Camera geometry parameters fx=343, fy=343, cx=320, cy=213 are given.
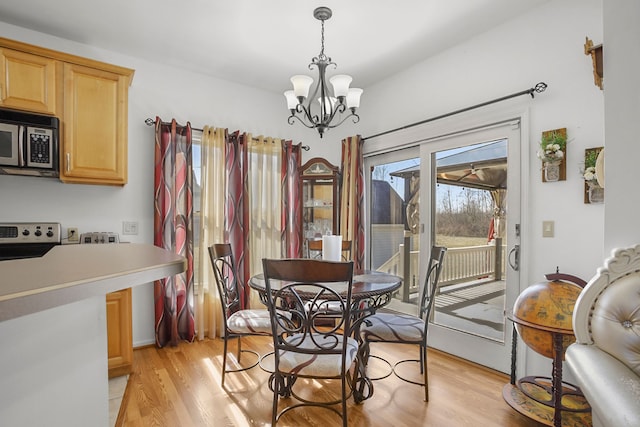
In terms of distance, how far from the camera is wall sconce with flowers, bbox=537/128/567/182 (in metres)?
2.22

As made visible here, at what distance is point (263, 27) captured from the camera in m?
2.65

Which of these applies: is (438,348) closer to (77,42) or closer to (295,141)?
(295,141)

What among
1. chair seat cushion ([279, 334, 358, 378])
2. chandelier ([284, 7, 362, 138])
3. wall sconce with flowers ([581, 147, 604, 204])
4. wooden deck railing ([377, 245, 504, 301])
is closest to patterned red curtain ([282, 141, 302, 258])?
wooden deck railing ([377, 245, 504, 301])

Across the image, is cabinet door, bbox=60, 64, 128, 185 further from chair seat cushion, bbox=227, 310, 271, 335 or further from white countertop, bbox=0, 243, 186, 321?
A: white countertop, bbox=0, 243, 186, 321

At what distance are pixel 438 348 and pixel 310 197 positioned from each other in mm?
1997

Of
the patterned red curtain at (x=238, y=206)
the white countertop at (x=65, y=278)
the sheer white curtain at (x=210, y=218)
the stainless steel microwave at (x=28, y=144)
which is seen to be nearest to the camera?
the white countertop at (x=65, y=278)

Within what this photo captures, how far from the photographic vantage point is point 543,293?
1951 millimetres

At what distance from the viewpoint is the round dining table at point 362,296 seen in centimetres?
200

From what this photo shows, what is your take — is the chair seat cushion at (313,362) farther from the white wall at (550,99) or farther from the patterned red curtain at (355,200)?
the patterned red curtain at (355,200)

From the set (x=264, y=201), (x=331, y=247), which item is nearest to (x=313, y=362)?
(x=331, y=247)

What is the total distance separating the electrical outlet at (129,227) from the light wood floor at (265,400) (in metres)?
1.11

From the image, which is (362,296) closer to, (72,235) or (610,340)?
(610,340)

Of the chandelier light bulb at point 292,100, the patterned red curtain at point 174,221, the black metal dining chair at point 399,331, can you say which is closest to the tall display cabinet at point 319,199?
the patterned red curtain at point 174,221

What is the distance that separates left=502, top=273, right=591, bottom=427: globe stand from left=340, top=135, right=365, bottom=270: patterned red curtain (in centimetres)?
179
